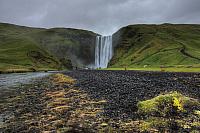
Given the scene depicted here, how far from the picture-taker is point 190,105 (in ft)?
70.1

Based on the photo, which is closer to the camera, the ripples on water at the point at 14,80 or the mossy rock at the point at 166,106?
the mossy rock at the point at 166,106

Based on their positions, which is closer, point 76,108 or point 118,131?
point 118,131

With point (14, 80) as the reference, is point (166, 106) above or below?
above

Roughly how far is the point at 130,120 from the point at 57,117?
543 cm

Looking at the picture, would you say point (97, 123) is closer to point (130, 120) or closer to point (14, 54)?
point (130, 120)

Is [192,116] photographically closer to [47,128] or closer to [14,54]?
[47,128]

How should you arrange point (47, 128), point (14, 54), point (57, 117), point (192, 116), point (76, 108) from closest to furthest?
1. point (47, 128)
2. point (192, 116)
3. point (57, 117)
4. point (76, 108)
5. point (14, 54)

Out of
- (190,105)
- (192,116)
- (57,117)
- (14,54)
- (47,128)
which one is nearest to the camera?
(47,128)

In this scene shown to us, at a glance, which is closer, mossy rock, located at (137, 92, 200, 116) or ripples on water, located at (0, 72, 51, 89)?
mossy rock, located at (137, 92, 200, 116)

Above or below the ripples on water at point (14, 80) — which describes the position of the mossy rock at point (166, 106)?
above

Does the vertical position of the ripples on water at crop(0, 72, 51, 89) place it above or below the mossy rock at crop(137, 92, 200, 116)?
below

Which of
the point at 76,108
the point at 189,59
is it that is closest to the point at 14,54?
the point at 189,59

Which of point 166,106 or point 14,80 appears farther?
point 14,80

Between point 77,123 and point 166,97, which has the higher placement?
point 166,97
